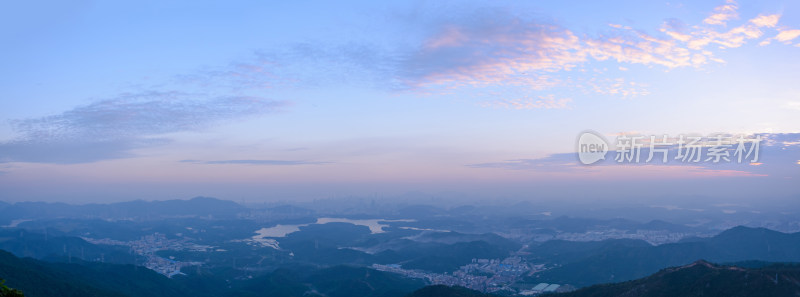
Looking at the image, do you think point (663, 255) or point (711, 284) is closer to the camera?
point (711, 284)

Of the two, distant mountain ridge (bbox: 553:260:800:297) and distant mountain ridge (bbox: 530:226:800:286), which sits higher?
distant mountain ridge (bbox: 553:260:800:297)

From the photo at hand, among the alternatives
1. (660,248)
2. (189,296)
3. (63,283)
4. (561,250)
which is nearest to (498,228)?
(561,250)

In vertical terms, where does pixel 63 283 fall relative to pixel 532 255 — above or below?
above

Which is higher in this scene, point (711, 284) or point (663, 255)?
point (711, 284)

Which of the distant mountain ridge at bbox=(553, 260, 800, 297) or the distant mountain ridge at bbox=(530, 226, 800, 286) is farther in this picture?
the distant mountain ridge at bbox=(530, 226, 800, 286)

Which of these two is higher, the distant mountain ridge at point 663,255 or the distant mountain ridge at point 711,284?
the distant mountain ridge at point 711,284

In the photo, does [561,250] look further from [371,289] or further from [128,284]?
[128,284]

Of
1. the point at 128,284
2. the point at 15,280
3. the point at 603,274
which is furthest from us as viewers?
the point at 603,274

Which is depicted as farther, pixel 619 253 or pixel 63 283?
pixel 619 253

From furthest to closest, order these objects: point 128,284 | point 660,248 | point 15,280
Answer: point 660,248
point 128,284
point 15,280

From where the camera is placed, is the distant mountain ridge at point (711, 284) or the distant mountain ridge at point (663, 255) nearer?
the distant mountain ridge at point (711, 284)
